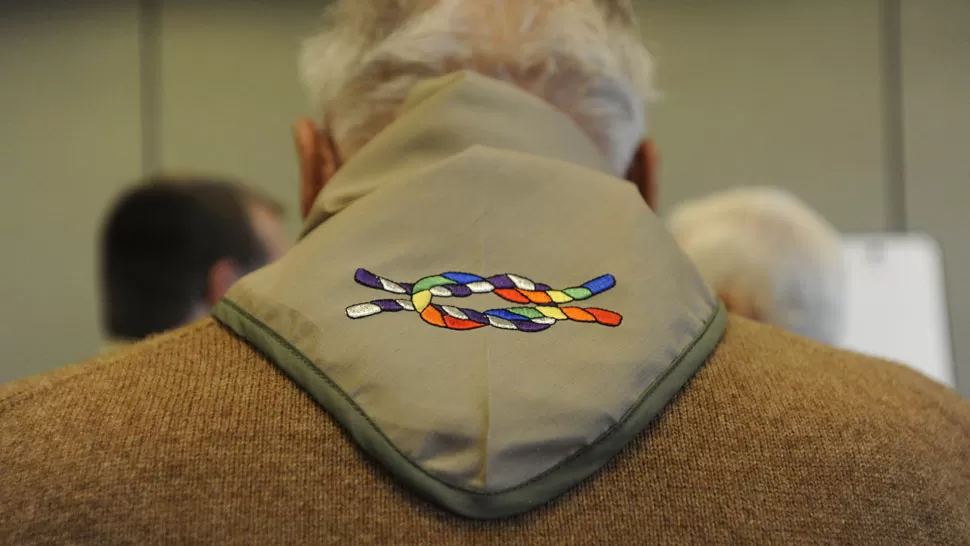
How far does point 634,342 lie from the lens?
0.40 m

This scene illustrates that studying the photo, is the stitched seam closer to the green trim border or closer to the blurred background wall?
the green trim border

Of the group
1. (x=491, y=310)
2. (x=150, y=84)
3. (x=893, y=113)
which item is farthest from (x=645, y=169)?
(x=150, y=84)

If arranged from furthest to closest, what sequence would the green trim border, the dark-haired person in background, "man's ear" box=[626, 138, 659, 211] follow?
1. the dark-haired person in background
2. "man's ear" box=[626, 138, 659, 211]
3. the green trim border

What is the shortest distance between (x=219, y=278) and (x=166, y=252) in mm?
95

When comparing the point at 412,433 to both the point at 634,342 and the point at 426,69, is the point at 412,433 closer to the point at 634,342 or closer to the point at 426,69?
the point at 634,342

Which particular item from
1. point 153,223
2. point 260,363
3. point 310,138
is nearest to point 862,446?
point 260,363

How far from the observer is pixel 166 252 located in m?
1.30

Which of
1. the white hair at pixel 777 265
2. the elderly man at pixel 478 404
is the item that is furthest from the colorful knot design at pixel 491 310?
the white hair at pixel 777 265

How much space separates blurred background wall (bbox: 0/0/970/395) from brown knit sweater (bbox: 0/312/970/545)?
1.47 metres

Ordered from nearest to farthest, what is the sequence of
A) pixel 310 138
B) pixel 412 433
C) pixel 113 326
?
pixel 412 433 < pixel 310 138 < pixel 113 326

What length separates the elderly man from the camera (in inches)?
13.7

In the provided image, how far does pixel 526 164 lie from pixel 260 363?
189mm

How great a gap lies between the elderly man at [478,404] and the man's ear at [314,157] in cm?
13

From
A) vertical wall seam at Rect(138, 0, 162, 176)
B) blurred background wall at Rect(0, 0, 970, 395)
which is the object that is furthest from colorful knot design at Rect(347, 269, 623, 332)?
vertical wall seam at Rect(138, 0, 162, 176)
